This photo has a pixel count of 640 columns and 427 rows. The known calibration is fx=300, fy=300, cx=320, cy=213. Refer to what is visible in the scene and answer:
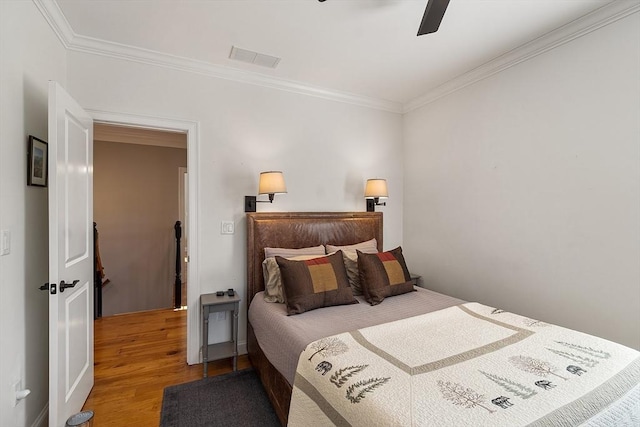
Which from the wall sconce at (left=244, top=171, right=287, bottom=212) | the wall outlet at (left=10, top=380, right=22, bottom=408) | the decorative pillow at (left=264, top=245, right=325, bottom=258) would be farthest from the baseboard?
the wall sconce at (left=244, top=171, right=287, bottom=212)

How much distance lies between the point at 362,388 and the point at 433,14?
1.85 m

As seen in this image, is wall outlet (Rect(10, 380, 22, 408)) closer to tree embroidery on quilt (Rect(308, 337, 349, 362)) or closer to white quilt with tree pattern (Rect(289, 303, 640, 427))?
white quilt with tree pattern (Rect(289, 303, 640, 427))

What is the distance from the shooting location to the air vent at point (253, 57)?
8.15ft

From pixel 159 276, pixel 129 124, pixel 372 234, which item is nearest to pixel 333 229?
pixel 372 234

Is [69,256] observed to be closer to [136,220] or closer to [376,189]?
[376,189]

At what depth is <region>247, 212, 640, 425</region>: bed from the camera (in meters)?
1.09

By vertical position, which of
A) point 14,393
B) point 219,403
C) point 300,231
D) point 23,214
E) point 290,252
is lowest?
point 219,403

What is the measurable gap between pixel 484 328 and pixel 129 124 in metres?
2.99

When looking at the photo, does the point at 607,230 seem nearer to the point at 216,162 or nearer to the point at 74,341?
the point at 216,162

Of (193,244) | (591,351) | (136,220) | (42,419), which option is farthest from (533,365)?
(136,220)

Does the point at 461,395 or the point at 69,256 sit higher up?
the point at 69,256

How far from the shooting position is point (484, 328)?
5.88 ft

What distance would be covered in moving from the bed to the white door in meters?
1.16

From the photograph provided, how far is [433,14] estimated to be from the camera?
1.60 m
